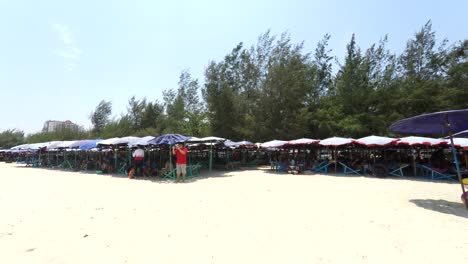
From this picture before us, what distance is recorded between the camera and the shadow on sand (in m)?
6.94

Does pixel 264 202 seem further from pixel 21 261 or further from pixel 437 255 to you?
pixel 21 261

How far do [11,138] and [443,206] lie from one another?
64.5 metres

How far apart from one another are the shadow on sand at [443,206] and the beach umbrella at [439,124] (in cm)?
32

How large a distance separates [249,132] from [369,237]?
21.7 m

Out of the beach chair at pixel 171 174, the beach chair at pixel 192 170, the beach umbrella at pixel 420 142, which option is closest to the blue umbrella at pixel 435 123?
the beach umbrella at pixel 420 142

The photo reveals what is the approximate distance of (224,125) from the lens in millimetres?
28922

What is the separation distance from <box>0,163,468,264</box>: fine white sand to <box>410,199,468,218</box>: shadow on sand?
0.03 metres

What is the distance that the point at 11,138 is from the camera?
52.5 meters

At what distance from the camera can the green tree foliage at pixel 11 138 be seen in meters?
51.7

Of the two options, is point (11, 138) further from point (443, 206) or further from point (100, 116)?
point (443, 206)

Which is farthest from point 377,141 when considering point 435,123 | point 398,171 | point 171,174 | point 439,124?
point 171,174

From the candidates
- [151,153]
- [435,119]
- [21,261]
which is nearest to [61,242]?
[21,261]

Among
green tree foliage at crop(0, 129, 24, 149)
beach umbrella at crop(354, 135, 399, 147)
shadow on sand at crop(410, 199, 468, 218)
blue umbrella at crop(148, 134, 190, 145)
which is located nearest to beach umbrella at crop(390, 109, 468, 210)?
shadow on sand at crop(410, 199, 468, 218)

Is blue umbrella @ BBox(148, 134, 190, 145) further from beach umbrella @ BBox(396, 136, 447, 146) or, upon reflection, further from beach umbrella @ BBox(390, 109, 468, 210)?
beach umbrella @ BBox(396, 136, 447, 146)
